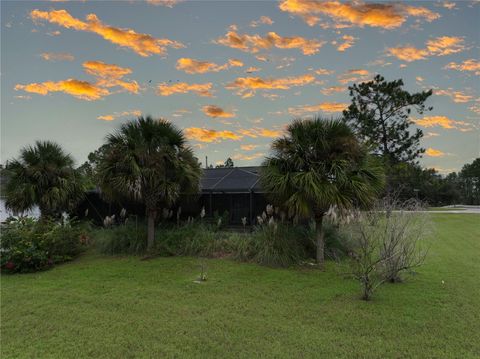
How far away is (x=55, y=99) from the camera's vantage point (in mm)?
10633

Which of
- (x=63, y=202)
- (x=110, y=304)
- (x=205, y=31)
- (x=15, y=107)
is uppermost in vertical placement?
(x=205, y=31)

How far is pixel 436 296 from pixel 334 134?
13.1ft

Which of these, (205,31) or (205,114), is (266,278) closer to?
(205,31)

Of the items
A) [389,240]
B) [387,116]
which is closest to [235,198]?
[389,240]

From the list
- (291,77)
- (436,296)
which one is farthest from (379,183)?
(291,77)

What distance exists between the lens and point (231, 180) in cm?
1100

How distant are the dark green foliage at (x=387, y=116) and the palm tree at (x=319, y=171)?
17.3 metres

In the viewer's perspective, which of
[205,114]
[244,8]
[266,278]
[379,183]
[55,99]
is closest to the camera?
[266,278]

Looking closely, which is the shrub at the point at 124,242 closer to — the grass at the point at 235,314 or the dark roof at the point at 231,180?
the grass at the point at 235,314

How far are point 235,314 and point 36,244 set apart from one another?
6308 mm

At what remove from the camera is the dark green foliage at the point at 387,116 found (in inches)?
918

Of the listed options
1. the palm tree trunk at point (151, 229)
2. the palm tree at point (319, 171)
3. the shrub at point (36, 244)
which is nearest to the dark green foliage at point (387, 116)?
the palm tree at point (319, 171)

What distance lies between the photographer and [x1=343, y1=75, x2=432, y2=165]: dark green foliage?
23.3 m

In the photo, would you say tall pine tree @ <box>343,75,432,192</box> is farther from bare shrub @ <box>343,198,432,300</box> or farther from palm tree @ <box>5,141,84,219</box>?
palm tree @ <box>5,141,84,219</box>
